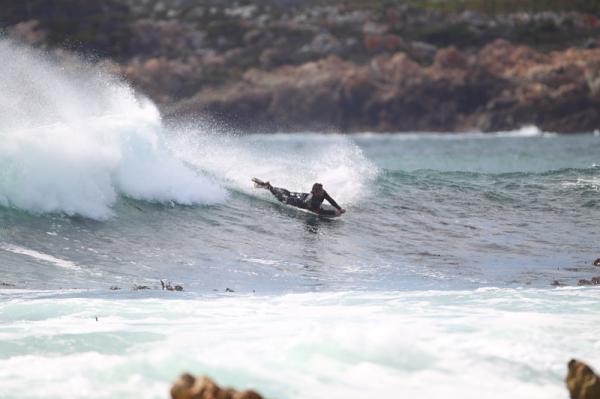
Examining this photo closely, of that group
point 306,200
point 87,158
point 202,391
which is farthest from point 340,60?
point 202,391

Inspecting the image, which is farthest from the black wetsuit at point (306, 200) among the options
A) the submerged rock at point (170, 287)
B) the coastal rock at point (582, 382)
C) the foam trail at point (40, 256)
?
the coastal rock at point (582, 382)

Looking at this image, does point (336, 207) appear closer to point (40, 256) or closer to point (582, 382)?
point (40, 256)

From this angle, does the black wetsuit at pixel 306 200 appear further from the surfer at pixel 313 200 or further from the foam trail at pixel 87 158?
the foam trail at pixel 87 158

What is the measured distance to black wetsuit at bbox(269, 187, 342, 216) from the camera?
80.4 ft

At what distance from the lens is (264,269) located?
18.6 metres

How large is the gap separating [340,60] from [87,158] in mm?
80234

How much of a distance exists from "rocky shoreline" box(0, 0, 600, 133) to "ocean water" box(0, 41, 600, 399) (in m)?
54.2

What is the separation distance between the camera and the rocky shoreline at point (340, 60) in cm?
8738

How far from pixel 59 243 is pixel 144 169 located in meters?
5.72

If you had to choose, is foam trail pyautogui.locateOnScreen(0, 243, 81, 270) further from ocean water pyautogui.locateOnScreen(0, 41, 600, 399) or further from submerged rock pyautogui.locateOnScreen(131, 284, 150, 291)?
submerged rock pyautogui.locateOnScreen(131, 284, 150, 291)

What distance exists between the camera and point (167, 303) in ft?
48.5

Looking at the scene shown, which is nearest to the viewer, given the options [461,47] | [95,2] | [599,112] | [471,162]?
[471,162]

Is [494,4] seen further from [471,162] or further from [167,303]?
[167,303]

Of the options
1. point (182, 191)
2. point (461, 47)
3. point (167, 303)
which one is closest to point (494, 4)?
point (461, 47)
